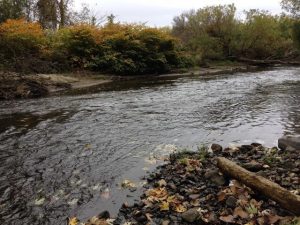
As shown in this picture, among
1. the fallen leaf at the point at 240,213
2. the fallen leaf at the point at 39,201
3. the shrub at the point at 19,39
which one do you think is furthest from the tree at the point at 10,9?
the fallen leaf at the point at 240,213

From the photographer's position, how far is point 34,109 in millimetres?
14586

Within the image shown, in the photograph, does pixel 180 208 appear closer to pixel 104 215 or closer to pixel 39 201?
pixel 104 215

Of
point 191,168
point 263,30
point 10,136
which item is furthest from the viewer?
point 263,30

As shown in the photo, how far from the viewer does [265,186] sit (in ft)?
18.7

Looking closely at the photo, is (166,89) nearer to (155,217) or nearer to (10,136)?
(10,136)

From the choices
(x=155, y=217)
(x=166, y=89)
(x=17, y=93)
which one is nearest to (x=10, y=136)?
(x=155, y=217)

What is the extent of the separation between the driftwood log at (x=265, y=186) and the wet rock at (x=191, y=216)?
3.62 feet

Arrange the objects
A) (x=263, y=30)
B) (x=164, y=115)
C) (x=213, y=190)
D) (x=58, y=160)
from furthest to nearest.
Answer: (x=263, y=30) → (x=164, y=115) → (x=58, y=160) → (x=213, y=190)

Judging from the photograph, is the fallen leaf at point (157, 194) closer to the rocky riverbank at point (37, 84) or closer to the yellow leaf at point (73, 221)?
the yellow leaf at point (73, 221)

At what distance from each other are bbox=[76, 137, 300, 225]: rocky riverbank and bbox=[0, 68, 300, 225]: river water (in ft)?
1.50

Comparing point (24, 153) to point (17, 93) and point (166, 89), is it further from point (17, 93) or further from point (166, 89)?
point (166, 89)

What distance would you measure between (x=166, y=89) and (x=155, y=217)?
1474 cm

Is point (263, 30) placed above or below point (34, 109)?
Result: above

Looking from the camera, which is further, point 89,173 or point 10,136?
point 10,136
